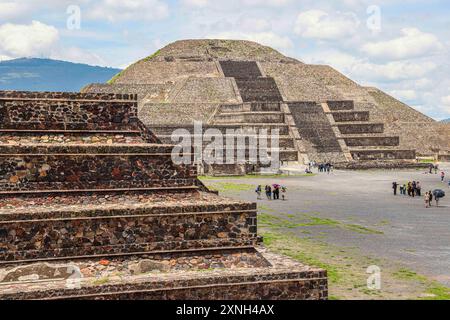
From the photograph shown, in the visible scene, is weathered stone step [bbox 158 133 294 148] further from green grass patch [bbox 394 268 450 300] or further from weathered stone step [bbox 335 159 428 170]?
green grass patch [bbox 394 268 450 300]

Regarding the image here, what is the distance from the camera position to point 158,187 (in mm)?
12562

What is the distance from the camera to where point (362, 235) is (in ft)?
61.5

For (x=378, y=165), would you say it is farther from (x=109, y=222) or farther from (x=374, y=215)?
(x=109, y=222)

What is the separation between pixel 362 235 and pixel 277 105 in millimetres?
40844

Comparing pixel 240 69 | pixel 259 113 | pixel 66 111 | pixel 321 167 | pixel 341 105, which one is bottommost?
pixel 321 167

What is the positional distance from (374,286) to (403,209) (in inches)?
573

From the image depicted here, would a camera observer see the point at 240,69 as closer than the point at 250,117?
No

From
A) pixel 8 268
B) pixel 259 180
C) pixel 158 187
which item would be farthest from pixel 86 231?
pixel 259 180

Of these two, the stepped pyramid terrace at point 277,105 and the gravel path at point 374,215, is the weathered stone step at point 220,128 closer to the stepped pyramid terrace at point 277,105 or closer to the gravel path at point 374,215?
the stepped pyramid terrace at point 277,105

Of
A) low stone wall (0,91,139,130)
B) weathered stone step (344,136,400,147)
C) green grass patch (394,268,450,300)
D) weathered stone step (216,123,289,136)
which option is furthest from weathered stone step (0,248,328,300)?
weathered stone step (344,136,400,147)

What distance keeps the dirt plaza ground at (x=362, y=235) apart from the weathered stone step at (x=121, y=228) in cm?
244

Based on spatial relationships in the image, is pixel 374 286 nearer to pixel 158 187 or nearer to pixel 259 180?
pixel 158 187

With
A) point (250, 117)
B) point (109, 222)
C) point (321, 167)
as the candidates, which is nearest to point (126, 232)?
point (109, 222)

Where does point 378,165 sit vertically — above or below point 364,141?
below
